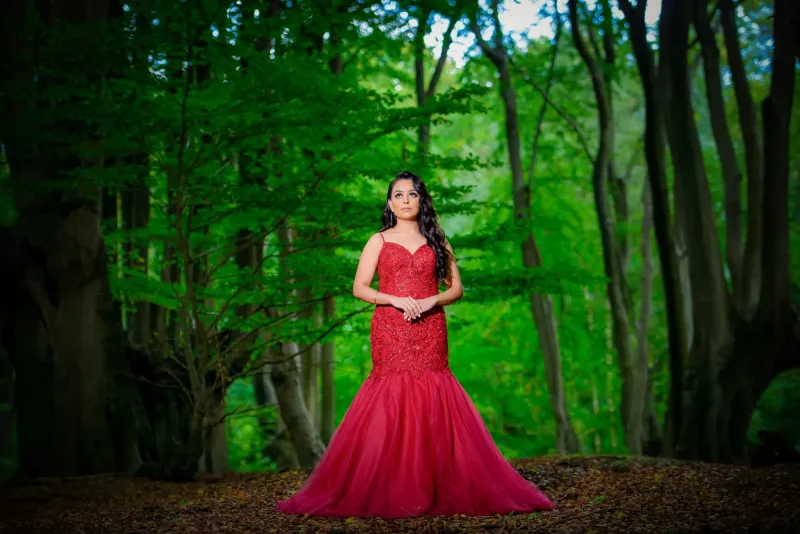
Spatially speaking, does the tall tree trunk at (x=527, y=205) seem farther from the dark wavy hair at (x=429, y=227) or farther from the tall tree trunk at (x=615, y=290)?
the dark wavy hair at (x=429, y=227)

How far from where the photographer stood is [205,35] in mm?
5820

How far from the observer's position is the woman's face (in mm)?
5004

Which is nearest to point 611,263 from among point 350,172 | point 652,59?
point 652,59

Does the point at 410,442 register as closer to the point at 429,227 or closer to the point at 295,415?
the point at 429,227

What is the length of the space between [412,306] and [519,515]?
1.38 metres

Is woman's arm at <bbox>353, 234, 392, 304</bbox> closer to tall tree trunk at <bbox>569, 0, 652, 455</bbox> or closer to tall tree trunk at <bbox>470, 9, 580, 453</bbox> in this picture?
tall tree trunk at <bbox>470, 9, 580, 453</bbox>

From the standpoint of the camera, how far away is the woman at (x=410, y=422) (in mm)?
4520

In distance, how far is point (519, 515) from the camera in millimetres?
4398

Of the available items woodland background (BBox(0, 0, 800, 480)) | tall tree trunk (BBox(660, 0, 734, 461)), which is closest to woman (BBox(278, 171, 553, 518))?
woodland background (BBox(0, 0, 800, 480))

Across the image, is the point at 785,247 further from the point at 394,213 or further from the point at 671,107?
the point at 394,213

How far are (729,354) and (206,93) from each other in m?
5.99

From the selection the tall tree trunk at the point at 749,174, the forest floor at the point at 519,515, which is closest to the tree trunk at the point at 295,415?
the forest floor at the point at 519,515

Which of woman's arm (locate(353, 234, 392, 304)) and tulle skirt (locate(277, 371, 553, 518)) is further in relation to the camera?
woman's arm (locate(353, 234, 392, 304))

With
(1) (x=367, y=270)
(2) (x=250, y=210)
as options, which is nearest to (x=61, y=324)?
(2) (x=250, y=210)
